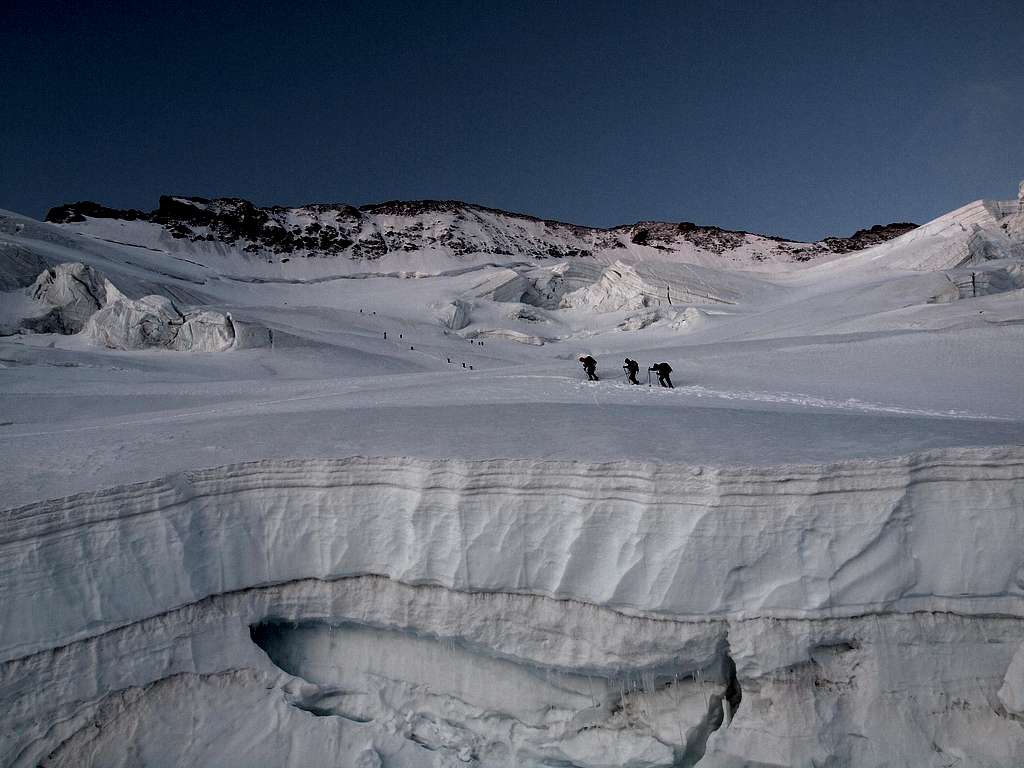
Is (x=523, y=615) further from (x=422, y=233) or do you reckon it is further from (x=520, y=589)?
(x=422, y=233)

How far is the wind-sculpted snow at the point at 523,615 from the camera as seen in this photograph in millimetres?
4918

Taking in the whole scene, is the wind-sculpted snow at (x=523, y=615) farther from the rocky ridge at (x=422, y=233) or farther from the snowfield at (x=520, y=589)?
the rocky ridge at (x=422, y=233)

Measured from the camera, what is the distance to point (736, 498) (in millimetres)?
5230

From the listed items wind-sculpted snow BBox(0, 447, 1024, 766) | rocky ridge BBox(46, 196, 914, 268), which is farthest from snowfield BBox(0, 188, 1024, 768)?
rocky ridge BBox(46, 196, 914, 268)

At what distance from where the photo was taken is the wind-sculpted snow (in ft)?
16.1

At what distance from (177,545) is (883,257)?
41453 millimetres

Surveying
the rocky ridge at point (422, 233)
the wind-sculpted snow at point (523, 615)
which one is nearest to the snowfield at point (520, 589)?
the wind-sculpted snow at point (523, 615)

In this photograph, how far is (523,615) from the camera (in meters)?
5.66

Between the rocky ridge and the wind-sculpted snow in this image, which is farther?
the rocky ridge

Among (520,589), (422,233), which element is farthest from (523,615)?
(422,233)

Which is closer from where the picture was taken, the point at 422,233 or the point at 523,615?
the point at 523,615

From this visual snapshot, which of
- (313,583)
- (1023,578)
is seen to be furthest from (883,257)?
(313,583)

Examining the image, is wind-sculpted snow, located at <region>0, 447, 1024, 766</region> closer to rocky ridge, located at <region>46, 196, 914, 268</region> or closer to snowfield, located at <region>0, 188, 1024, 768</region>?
snowfield, located at <region>0, 188, 1024, 768</region>

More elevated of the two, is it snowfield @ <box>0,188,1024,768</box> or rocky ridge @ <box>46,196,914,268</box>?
rocky ridge @ <box>46,196,914,268</box>
